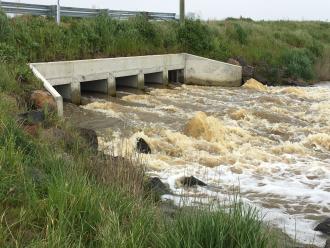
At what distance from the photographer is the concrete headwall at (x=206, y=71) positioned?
69.7 feet

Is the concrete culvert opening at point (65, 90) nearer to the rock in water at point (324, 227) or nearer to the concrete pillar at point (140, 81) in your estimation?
the concrete pillar at point (140, 81)

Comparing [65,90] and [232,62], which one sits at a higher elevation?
[232,62]

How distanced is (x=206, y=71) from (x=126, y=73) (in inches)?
186

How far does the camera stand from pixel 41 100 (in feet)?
32.7

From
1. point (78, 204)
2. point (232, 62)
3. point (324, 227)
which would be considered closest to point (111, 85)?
point (232, 62)

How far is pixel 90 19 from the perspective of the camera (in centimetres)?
1930

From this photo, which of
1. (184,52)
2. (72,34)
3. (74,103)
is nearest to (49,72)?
(74,103)

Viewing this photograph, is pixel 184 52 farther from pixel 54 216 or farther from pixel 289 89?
pixel 54 216

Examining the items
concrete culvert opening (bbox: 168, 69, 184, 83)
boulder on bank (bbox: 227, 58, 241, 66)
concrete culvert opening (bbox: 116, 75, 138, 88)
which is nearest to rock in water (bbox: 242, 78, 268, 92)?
boulder on bank (bbox: 227, 58, 241, 66)

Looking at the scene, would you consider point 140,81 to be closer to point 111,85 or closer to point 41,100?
point 111,85

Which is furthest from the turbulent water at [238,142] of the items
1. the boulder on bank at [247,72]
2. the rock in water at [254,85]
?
the boulder on bank at [247,72]

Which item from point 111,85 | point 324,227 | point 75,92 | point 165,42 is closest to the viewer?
point 324,227

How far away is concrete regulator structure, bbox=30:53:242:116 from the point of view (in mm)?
14727

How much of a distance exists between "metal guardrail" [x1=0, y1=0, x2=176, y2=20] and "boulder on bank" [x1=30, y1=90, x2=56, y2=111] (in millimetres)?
6166
